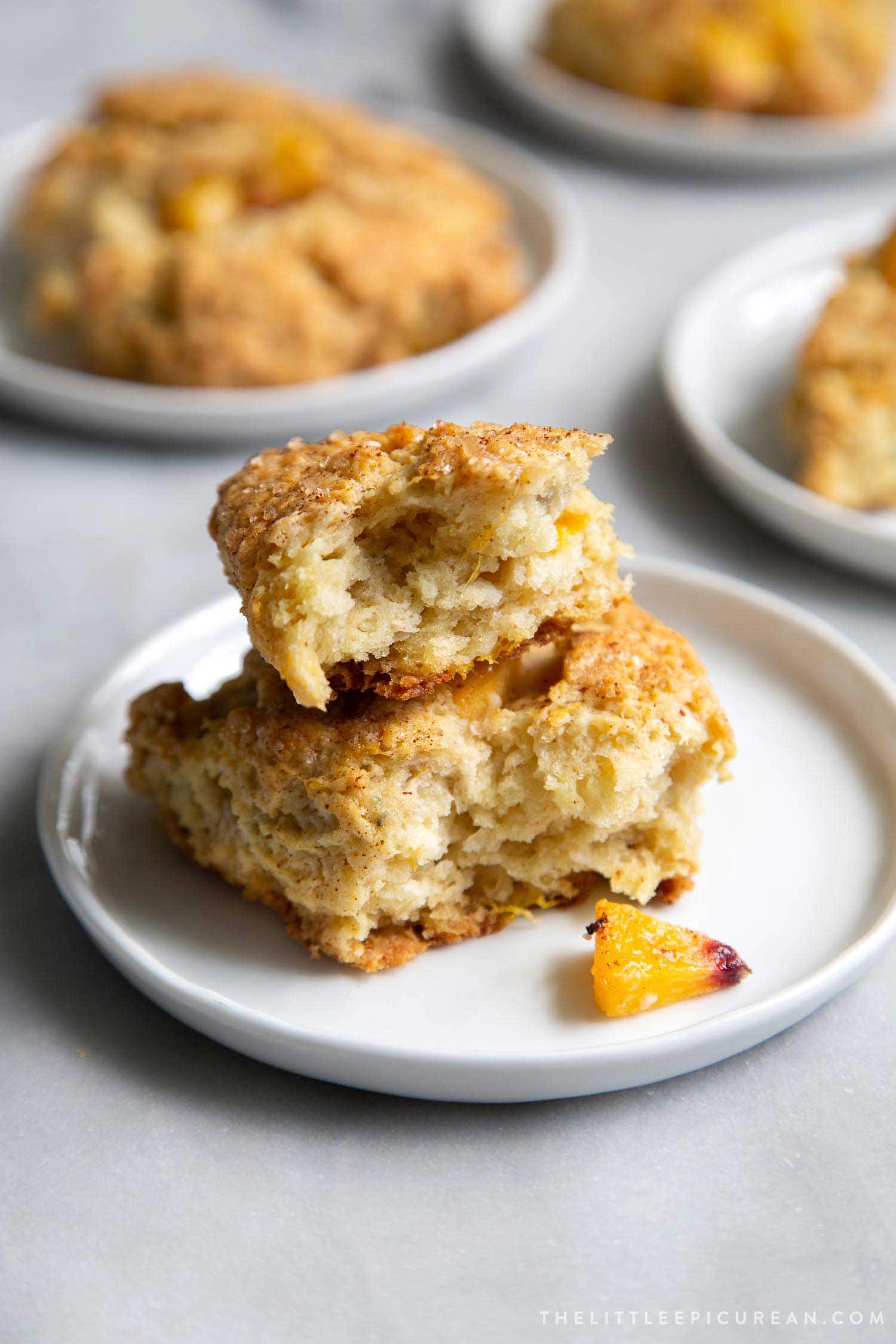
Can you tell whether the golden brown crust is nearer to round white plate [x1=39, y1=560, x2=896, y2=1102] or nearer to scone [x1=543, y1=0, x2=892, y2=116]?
round white plate [x1=39, y1=560, x2=896, y2=1102]

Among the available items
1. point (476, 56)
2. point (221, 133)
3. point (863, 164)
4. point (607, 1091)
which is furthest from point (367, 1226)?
point (476, 56)

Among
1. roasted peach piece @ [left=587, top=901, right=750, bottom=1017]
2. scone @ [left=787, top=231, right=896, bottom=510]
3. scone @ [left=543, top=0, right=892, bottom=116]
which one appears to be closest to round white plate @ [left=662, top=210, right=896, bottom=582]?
scone @ [left=787, top=231, right=896, bottom=510]

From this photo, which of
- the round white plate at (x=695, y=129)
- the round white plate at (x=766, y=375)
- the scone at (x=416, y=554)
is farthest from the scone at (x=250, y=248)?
the scone at (x=416, y=554)

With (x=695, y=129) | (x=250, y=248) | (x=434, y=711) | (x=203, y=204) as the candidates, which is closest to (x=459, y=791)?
(x=434, y=711)

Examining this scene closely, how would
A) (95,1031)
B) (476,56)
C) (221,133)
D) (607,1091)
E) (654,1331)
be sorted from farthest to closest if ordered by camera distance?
(476,56) → (221,133) → (95,1031) → (607,1091) → (654,1331)

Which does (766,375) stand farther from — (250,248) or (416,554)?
(416,554)

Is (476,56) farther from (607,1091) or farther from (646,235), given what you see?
(607,1091)
